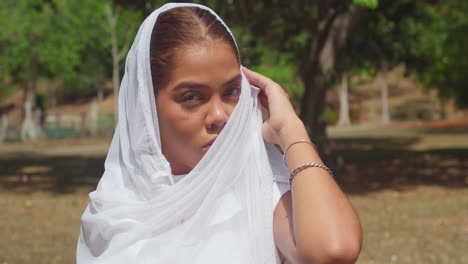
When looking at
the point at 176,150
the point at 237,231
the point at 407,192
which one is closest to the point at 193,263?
the point at 237,231

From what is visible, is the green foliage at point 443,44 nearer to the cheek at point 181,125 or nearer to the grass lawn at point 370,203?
the grass lawn at point 370,203

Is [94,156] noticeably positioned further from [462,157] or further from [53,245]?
[53,245]

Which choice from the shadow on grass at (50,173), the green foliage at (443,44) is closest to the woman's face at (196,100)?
the shadow on grass at (50,173)

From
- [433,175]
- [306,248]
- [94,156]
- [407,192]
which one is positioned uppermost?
[306,248]

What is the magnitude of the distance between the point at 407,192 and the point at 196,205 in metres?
10.5

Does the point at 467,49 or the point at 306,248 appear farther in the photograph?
the point at 467,49

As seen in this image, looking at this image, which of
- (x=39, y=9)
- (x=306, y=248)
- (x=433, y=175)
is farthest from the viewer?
(x=39, y=9)

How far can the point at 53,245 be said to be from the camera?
25.2 feet

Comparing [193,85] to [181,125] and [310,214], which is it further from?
[310,214]

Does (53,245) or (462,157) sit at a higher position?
(53,245)

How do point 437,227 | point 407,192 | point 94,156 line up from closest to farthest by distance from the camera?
point 437,227
point 407,192
point 94,156

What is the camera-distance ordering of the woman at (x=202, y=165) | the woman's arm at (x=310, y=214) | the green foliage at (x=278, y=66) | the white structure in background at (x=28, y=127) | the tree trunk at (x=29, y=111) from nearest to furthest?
the woman's arm at (x=310, y=214)
the woman at (x=202, y=165)
the green foliage at (x=278, y=66)
the tree trunk at (x=29, y=111)
the white structure in background at (x=28, y=127)

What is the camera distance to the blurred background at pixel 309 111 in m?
8.24

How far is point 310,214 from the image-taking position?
62.9 inches
